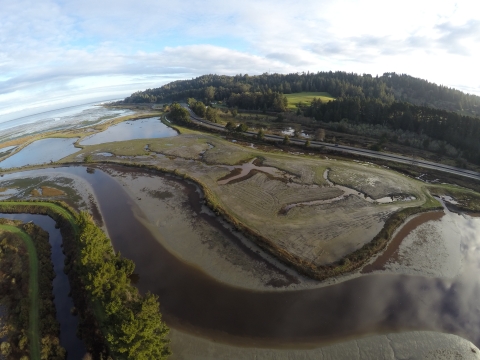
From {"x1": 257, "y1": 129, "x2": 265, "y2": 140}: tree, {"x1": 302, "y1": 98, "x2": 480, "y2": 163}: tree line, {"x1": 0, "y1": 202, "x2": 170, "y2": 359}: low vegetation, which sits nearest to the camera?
{"x1": 0, "y1": 202, "x2": 170, "y2": 359}: low vegetation

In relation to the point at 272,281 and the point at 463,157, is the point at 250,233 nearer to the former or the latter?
the point at 272,281

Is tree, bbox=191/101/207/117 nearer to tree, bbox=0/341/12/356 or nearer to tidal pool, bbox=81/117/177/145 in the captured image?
tidal pool, bbox=81/117/177/145

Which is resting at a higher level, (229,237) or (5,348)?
(229,237)

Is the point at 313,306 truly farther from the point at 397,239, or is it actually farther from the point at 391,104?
the point at 391,104

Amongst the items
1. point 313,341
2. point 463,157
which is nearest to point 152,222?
point 313,341

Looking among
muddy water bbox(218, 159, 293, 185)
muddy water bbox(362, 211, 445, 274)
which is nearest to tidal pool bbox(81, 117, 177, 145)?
muddy water bbox(218, 159, 293, 185)

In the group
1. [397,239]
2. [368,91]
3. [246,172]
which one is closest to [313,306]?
[397,239]

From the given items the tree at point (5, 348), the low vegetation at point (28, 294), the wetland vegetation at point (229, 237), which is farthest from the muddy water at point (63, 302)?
the tree at point (5, 348)
